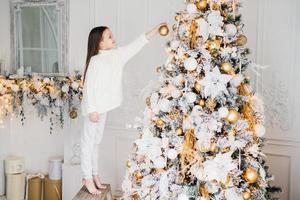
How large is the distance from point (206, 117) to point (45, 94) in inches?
87.1

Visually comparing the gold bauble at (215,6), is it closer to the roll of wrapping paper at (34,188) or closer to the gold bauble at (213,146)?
the gold bauble at (213,146)

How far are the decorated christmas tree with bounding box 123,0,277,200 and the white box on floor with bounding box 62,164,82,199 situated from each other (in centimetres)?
173

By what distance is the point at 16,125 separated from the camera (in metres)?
4.75

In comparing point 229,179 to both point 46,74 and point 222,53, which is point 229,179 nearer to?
point 222,53

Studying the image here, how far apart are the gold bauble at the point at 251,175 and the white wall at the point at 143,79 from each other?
124 cm

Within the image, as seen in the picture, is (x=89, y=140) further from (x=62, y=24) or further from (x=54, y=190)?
(x=62, y=24)

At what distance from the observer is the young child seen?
333 cm

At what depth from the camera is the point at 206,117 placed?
2.51 meters

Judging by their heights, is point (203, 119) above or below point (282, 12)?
below

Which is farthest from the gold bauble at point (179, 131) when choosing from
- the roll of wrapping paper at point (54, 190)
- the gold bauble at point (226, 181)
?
the roll of wrapping paper at point (54, 190)

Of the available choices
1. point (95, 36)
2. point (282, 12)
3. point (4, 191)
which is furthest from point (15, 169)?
point (282, 12)

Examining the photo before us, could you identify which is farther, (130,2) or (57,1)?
(57,1)

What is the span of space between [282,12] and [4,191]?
11.8 ft

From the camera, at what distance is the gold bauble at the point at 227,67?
250 centimetres
